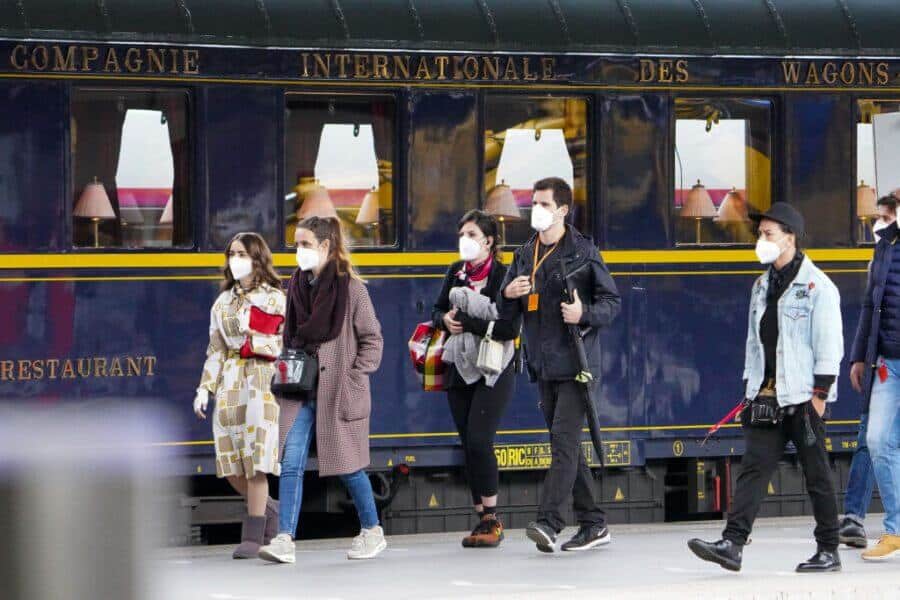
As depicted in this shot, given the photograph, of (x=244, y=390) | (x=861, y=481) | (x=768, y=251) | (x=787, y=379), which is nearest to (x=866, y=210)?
(x=861, y=481)

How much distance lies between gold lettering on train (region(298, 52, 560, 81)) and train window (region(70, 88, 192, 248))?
817mm

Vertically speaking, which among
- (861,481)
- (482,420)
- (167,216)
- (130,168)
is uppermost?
(130,168)

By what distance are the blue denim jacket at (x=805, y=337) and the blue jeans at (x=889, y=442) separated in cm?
78

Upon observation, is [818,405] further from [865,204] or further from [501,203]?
[865,204]

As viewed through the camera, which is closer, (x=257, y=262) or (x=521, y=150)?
(x=257, y=262)

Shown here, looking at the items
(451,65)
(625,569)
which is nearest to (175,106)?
(451,65)

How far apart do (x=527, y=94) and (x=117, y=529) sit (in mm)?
8825

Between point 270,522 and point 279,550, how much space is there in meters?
0.84

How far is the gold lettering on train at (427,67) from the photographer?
10.4m

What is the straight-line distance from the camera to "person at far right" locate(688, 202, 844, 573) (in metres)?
8.00

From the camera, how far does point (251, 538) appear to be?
9.23 m

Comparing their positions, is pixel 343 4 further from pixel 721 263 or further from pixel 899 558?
pixel 899 558

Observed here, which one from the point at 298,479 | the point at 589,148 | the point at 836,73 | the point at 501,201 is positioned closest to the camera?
the point at 298,479

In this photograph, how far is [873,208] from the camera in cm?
1172
